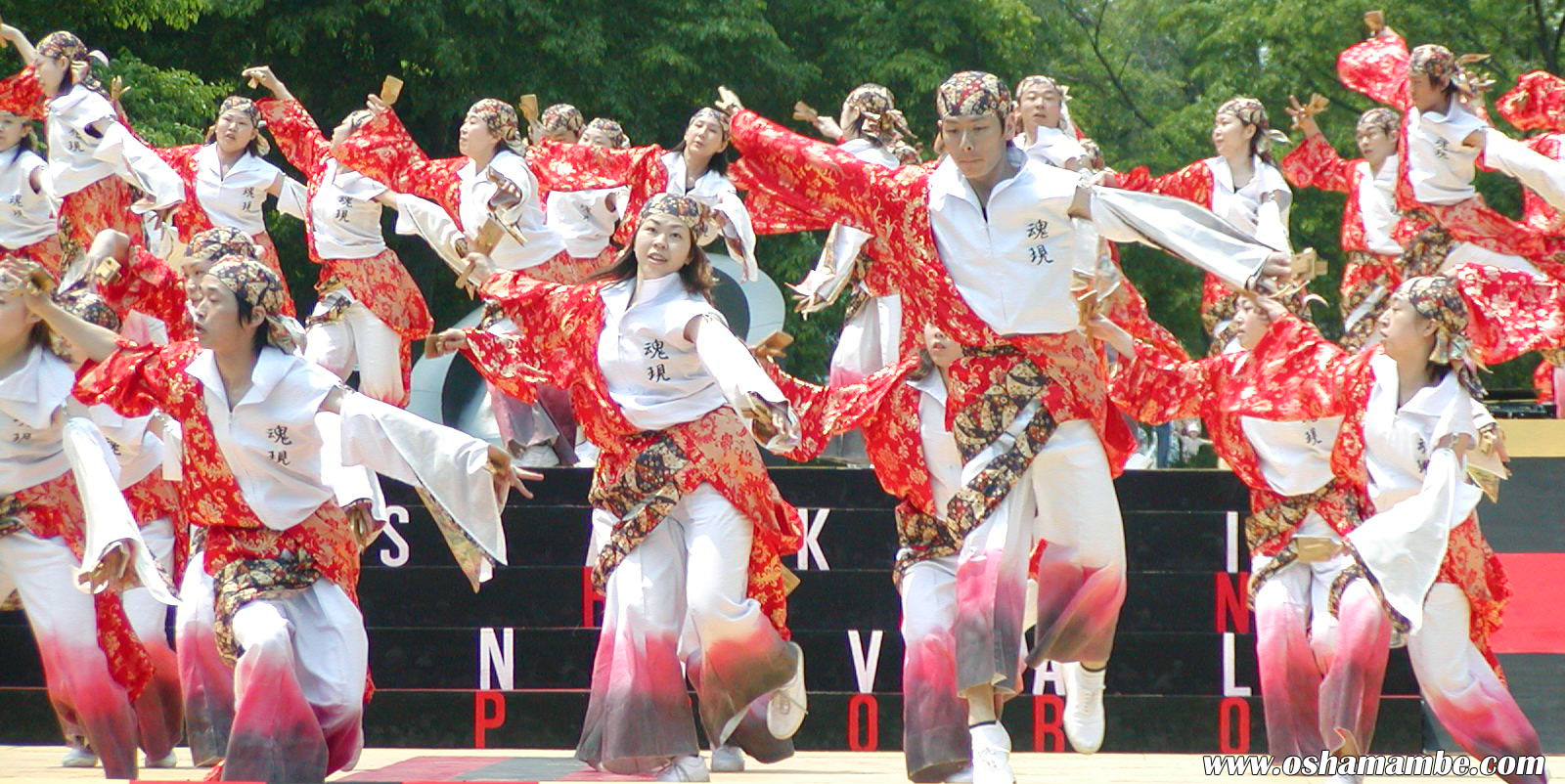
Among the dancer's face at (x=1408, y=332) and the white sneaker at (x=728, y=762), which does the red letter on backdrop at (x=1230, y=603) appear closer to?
the white sneaker at (x=728, y=762)

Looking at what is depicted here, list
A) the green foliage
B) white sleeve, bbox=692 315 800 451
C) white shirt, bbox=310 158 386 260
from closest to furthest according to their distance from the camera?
1. white sleeve, bbox=692 315 800 451
2. white shirt, bbox=310 158 386 260
3. the green foliage

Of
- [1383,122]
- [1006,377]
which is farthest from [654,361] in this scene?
[1383,122]

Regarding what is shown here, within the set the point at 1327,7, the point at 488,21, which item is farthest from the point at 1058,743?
the point at 1327,7

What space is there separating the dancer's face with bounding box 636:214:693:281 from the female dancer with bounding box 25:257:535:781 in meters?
0.92

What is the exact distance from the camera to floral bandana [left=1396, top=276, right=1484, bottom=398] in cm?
596

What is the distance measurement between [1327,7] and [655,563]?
44.8 feet

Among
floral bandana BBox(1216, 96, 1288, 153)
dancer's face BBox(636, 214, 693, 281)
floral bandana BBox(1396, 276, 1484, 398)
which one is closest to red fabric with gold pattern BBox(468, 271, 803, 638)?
dancer's face BBox(636, 214, 693, 281)

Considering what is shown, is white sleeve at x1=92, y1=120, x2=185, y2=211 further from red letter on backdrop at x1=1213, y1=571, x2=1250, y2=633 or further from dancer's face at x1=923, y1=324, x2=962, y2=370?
red letter on backdrop at x1=1213, y1=571, x2=1250, y2=633

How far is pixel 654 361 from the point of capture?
6402mm

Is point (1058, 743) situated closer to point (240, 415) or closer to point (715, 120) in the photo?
point (715, 120)

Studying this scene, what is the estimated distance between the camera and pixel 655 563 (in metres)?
6.53

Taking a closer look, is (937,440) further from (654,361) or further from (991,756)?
(991,756)

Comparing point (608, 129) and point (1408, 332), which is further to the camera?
point (608, 129)

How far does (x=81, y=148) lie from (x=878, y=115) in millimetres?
3730
